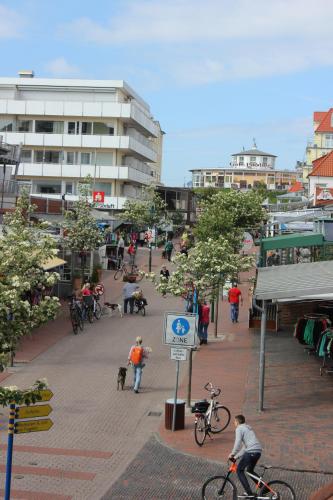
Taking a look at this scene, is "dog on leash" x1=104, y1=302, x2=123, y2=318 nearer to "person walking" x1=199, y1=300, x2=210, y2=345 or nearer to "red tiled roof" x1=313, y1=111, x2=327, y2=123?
"person walking" x1=199, y1=300, x2=210, y2=345

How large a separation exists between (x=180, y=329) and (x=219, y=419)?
1946 mm

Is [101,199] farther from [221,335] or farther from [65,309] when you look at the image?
[221,335]

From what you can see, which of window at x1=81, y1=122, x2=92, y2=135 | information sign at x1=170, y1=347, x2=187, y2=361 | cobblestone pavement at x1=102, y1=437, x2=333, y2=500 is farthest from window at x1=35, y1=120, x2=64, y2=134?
cobblestone pavement at x1=102, y1=437, x2=333, y2=500

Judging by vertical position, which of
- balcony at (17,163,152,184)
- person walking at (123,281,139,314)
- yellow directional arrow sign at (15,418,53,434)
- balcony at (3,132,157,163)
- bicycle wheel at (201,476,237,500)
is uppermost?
balcony at (3,132,157,163)

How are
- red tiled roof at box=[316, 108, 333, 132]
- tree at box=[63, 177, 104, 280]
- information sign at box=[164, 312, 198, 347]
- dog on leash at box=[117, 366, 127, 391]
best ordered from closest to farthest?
information sign at box=[164, 312, 198, 347] → dog on leash at box=[117, 366, 127, 391] → tree at box=[63, 177, 104, 280] → red tiled roof at box=[316, 108, 333, 132]

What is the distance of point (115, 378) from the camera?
20266 mm

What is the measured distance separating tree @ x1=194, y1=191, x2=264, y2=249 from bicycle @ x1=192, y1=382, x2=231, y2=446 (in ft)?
74.7

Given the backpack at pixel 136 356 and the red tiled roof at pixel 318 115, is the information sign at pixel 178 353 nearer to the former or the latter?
the backpack at pixel 136 356

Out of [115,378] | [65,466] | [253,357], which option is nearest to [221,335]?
[253,357]

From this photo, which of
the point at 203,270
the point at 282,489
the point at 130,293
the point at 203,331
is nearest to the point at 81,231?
the point at 130,293

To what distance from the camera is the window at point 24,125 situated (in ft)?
209

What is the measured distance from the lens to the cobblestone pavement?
1188cm

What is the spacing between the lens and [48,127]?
63594mm

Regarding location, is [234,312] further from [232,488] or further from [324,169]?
[324,169]
